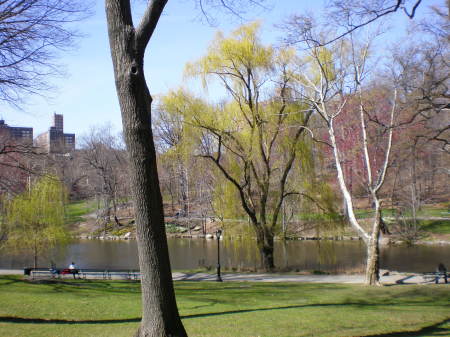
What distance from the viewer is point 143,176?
17.5ft

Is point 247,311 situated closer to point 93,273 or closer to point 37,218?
point 93,273

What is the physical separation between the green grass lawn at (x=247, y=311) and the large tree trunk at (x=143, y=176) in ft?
7.91

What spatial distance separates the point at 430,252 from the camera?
1251 inches

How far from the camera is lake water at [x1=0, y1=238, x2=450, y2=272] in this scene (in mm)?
25469

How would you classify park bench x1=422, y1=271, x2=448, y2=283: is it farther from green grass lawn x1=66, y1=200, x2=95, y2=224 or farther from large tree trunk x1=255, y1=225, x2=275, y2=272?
green grass lawn x1=66, y1=200, x2=95, y2=224

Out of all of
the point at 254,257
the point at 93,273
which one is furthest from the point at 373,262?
the point at 93,273

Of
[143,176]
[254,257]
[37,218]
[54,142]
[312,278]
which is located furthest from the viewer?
[54,142]

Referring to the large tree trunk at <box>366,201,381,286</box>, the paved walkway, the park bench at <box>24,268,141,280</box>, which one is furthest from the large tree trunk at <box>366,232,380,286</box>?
the park bench at <box>24,268,141,280</box>

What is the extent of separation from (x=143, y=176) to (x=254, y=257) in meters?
18.3

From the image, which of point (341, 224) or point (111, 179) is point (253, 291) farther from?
point (111, 179)

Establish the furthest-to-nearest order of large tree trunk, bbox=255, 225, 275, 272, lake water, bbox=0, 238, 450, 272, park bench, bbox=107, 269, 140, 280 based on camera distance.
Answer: lake water, bbox=0, 238, 450, 272
large tree trunk, bbox=255, 225, 275, 272
park bench, bbox=107, 269, 140, 280

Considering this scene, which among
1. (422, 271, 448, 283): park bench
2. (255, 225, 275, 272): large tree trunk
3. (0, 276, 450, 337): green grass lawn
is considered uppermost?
(255, 225, 275, 272): large tree trunk

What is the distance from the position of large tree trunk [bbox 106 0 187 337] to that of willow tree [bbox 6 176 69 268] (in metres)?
21.9

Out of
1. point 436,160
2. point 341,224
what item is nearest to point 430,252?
point 436,160
